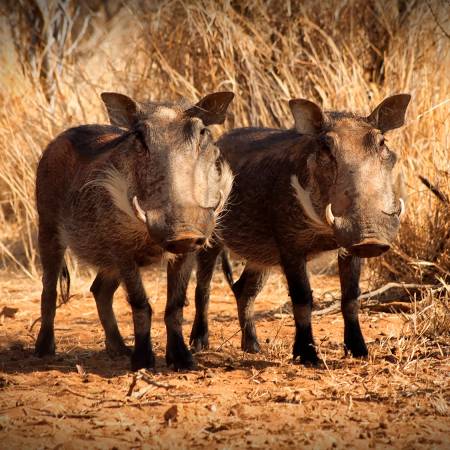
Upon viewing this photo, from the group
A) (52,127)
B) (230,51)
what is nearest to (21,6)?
(52,127)

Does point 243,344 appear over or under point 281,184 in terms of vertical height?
under

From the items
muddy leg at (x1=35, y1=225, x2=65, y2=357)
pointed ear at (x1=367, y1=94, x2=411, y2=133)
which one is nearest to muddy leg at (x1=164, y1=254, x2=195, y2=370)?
muddy leg at (x1=35, y1=225, x2=65, y2=357)

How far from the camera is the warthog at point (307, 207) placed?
153 inches

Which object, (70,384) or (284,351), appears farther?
(284,351)

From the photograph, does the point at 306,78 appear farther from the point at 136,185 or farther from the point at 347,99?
the point at 136,185

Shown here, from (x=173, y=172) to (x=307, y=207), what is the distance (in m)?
0.69

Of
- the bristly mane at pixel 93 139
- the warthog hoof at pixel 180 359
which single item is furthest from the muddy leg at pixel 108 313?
the bristly mane at pixel 93 139

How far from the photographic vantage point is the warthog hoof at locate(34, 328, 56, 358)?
4695mm

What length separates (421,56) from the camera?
684cm

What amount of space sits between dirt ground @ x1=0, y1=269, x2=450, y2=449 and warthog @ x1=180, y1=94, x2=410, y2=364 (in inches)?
9.1

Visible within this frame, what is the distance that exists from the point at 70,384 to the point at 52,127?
367 cm

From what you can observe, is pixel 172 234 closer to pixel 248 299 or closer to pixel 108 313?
pixel 108 313

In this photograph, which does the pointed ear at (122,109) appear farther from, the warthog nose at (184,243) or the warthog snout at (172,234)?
the warthog nose at (184,243)

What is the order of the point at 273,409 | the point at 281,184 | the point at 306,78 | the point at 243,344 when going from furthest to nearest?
1. the point at 306,78
2. the point at 243,344
3. the point at 281,184
4. the point at 273,409
